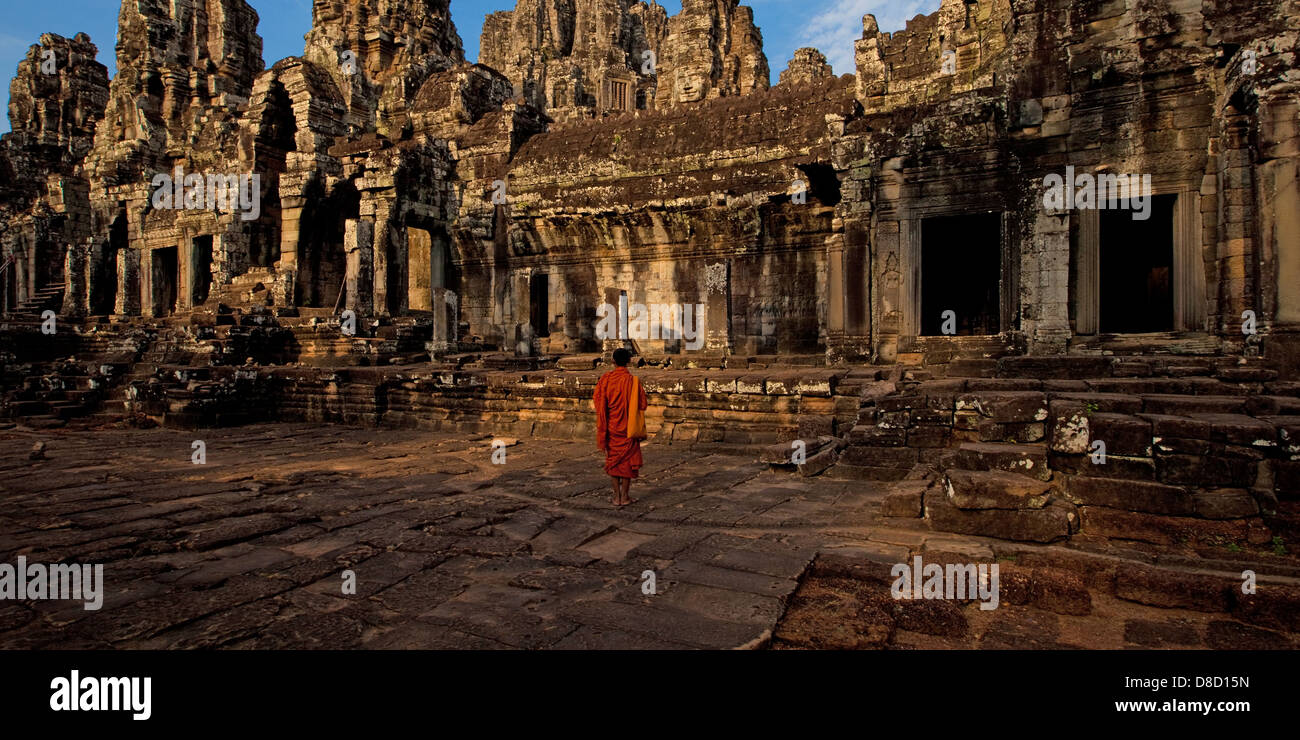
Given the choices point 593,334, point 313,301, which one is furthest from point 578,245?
point 313,301

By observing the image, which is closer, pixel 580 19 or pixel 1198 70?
pixel 1198 70

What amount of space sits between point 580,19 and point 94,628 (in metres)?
52.1

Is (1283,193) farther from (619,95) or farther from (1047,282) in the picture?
(619,95)

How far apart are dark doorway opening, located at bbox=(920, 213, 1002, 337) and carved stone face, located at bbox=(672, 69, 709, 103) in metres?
11.7

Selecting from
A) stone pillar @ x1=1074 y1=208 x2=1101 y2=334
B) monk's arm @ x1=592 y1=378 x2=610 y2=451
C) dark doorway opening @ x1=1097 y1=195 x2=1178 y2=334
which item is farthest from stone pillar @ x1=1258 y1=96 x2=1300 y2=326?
monk's arm @ x1=592 y1=378 x2=610 y2=451

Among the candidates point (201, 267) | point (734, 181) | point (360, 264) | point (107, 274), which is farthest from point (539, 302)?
point (107, 274)

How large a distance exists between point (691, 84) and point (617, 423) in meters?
18.8

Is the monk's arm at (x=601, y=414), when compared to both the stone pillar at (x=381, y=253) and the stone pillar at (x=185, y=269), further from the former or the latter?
the stone pillar at (x=185, y=269)

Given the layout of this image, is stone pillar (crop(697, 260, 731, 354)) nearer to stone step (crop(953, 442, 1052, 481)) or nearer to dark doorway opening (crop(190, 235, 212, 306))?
stone step (crop(953, 442, 1052, 481))

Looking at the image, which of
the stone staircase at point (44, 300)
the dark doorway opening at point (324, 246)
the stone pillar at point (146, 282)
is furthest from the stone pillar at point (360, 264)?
the stone staircase at point (44, 300)

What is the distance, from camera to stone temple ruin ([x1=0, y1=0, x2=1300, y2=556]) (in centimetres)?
556
